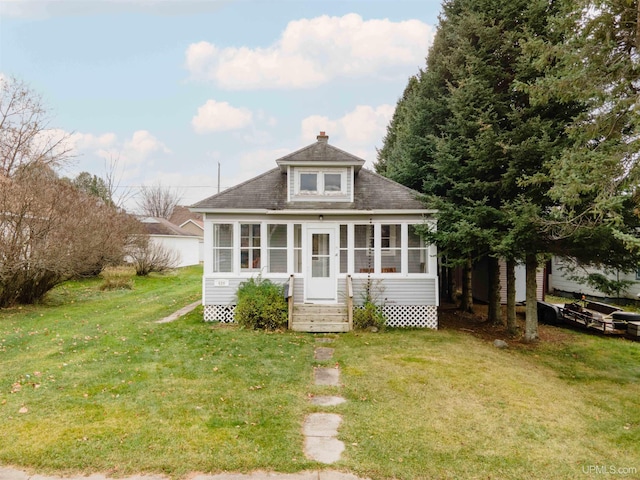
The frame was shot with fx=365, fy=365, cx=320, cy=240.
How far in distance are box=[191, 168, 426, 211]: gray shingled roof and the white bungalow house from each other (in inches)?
1.2

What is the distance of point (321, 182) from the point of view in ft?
37.2

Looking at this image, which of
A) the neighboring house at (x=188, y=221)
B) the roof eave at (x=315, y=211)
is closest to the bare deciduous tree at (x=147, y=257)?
the roof eave at (x=315, y=211)

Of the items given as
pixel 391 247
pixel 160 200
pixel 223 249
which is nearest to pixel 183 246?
pixel 223 249

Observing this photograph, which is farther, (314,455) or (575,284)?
(575,284)

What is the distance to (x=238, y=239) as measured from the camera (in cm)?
1114

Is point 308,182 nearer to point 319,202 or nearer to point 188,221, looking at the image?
point 319,202

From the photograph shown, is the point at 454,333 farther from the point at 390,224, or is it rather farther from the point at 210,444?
the point at 210,444

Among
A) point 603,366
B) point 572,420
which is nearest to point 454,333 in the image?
point 603,366

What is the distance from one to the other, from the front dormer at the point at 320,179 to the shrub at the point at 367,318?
3330 mm

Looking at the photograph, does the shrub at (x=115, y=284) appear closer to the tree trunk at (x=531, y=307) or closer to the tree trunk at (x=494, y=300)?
the tree trunk at (x=494, y=300)

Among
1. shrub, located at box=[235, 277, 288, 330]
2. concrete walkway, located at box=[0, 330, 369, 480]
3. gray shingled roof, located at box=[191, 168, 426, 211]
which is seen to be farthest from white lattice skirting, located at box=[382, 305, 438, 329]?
concrete walkway, located at box=[0, 330, 369, 480]

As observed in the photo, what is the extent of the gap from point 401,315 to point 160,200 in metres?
53.2

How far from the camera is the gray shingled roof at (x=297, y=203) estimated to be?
36.1 ft

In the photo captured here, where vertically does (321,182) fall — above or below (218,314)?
above
